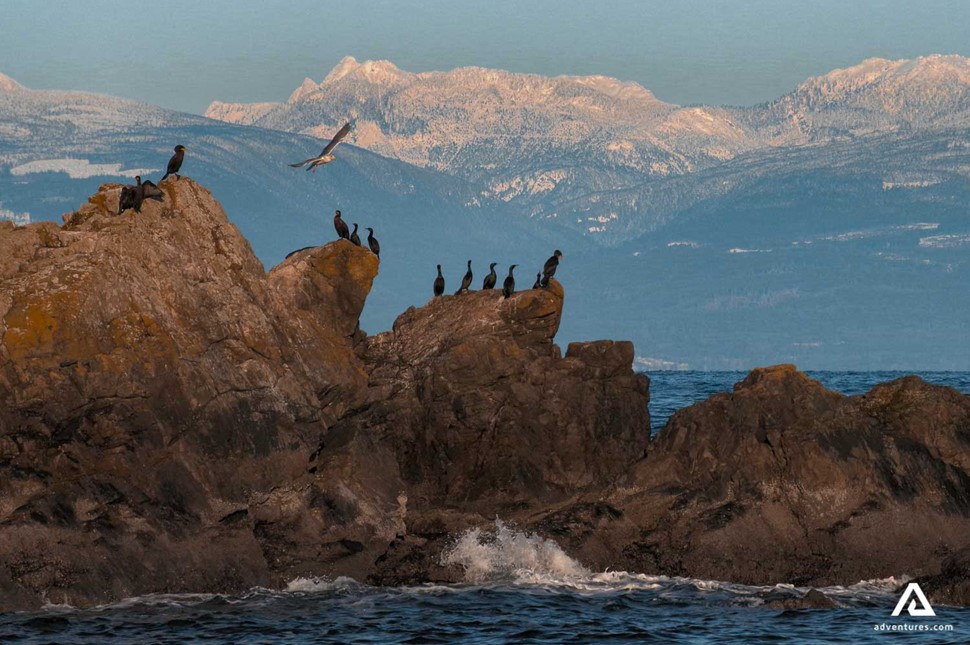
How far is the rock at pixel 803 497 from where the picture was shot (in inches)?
1877

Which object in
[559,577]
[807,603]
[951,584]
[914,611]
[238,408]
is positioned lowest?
[559,577]

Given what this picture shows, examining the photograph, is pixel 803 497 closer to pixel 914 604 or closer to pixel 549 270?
pixel 914 604

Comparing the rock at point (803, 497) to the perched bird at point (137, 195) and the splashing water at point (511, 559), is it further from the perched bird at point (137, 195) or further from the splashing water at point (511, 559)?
the perched bird at point (137, 195)

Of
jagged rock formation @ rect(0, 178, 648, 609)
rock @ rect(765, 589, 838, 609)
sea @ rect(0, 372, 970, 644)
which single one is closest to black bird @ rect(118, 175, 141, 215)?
jagged rock formation @ rect(0, 178, 648, 609)

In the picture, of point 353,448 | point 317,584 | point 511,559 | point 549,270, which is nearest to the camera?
point 317,584

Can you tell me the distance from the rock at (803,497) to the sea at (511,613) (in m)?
0.64

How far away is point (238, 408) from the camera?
163ft

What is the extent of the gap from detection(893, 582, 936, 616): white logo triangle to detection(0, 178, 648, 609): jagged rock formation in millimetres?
9757

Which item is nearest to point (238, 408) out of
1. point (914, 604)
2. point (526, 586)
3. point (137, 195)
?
point (137, 195)

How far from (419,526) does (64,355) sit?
10.3 m

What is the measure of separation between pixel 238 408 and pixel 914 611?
18.3 meters

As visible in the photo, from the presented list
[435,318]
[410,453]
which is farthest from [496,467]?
[435,318]

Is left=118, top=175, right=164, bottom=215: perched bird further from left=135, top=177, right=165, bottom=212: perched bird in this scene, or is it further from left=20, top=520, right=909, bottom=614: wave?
left=20, top=520, right=909, bottom=614: wave

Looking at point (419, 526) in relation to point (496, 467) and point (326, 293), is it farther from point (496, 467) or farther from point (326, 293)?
point (326, 293)
